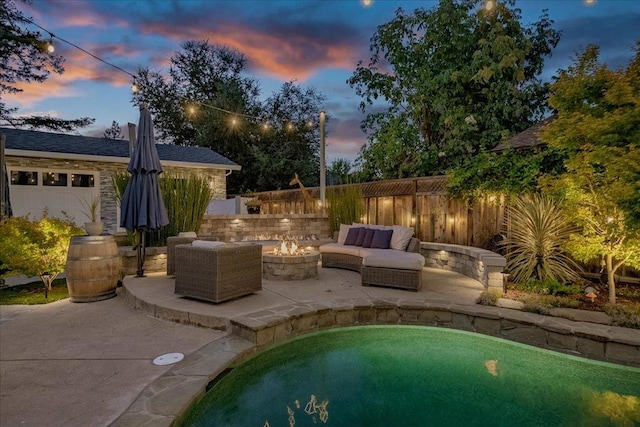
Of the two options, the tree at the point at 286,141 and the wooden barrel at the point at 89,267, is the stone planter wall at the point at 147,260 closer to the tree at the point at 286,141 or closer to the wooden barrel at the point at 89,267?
the wooden barrel at the point at 89,267

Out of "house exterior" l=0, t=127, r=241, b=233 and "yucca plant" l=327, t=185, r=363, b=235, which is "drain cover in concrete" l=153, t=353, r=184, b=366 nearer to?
"yucca plant" l=327, t=185, r=363, b=235

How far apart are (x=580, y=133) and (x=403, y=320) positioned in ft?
10.3

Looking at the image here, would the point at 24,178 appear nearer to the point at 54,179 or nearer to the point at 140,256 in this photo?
the point at 54,179

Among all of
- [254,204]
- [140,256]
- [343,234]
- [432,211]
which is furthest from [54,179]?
[432,211]

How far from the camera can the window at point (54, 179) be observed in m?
9.46

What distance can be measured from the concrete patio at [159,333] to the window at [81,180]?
20.9 ft

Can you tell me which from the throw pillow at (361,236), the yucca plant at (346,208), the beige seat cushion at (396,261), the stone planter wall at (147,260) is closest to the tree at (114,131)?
the stone planter wall at (147,260)

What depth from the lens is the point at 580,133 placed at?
14.3 feet

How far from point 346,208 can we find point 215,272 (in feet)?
13.0

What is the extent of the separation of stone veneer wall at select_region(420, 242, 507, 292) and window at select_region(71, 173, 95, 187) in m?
9.23

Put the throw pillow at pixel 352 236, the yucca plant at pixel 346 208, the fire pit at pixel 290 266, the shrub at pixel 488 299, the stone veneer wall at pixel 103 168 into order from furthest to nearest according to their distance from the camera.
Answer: the stone veneer wall at pixel 103 168
the yucca plant at pixel 346 208
the throw pillow at pixel 352 236
the fire pit at pixel 290 266
the shrub at pixel 488 299

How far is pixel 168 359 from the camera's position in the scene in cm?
281

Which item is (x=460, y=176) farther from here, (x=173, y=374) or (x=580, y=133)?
A: (x=173, y=374)

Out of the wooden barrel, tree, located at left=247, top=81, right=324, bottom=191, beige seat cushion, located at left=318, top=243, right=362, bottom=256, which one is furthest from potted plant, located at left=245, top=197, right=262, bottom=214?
the wooden barrel
